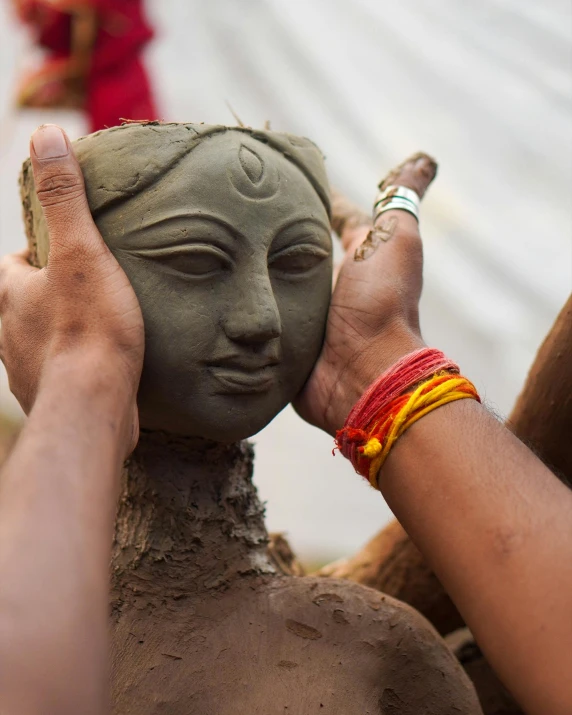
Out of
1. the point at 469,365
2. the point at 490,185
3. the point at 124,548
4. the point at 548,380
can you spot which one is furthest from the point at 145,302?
the point at 469,365

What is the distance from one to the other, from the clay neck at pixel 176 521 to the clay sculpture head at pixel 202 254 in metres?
0.13

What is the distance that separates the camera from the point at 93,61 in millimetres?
3178

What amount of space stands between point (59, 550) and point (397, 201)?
0.91 meters

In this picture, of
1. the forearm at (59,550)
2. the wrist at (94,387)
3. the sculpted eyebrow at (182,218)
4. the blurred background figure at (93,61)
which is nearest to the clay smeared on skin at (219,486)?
the sculpted eyebrow at (182,218)

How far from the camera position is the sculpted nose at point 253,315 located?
1.24m

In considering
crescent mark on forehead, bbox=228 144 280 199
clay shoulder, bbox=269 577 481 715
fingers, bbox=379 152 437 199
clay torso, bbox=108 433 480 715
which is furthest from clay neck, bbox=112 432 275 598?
fingers, bbox=379 152 437 199

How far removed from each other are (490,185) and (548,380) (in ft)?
4.70

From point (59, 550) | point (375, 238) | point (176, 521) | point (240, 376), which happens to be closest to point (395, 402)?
point (240, 376)

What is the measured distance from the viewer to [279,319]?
1.28 metres

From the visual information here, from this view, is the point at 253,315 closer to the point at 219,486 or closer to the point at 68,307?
the point at 68,307

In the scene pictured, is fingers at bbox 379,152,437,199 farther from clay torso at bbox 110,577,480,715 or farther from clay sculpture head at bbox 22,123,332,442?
clay torso at bbox 110,577,480,715

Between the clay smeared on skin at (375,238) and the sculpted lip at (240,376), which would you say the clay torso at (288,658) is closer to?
the sculpted lip at (240,376)

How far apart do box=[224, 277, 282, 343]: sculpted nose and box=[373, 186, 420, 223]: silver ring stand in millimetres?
384

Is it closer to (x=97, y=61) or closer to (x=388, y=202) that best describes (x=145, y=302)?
(x=388, y=202)
